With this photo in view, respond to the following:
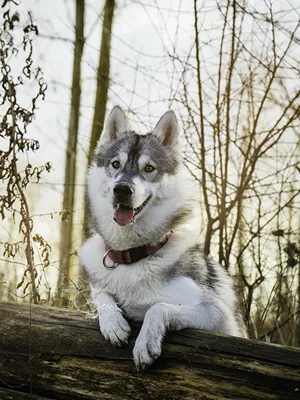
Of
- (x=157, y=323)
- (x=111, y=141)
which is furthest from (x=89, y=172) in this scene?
(x=157, y=323)

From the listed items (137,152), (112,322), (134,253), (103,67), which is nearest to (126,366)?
(112,322)

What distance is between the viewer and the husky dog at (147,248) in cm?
309

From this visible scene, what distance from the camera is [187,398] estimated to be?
267 cm

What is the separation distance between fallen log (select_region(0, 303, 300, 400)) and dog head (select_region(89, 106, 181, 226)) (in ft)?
2.57

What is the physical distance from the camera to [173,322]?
2912 mm

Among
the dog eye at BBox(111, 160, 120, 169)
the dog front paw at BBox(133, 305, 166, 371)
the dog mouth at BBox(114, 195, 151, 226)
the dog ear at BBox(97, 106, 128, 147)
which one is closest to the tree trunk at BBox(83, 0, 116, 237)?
the dog ear at BBox(97, 106, 128, 147)

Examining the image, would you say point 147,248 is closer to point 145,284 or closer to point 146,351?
point 145,284

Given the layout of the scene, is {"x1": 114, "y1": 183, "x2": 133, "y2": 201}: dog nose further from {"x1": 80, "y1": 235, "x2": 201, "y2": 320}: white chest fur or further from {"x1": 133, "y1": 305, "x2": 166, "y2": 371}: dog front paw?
{"x1": 133, "y1": 305, "x2": 166, "y2": 371}: dog front paw

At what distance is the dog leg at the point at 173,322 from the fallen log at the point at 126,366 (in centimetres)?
7

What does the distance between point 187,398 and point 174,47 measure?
10.9 ft

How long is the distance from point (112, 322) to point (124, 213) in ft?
2.50

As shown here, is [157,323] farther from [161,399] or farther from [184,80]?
[184,80]

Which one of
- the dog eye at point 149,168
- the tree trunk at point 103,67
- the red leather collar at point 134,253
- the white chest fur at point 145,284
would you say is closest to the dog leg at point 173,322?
the white chest fur at point 145,284

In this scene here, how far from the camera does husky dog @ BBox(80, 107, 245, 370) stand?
3092 millimetres
